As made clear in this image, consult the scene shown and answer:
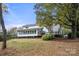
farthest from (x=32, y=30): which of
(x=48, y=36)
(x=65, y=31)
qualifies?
(x=65, y=31)

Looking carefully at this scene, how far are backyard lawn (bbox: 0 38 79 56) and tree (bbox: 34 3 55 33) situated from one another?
0.15 m

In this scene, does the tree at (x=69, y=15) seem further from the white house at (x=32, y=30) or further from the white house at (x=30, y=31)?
the white house at (x=30, y=31)

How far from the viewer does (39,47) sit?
9930 millimetres

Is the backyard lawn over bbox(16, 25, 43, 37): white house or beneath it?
beneath

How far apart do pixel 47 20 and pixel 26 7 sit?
0.25m

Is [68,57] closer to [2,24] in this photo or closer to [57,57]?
[57,57]

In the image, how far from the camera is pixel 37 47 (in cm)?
994

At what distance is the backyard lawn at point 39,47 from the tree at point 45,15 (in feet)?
0.50

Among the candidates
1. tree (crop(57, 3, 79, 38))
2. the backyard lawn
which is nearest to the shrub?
the backyard lawn

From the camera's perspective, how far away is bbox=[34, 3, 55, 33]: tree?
Result: 9.94 m

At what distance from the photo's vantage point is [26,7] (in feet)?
32.5

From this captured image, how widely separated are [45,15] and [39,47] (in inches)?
12.8

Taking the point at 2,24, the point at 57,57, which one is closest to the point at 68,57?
the point at 57,57

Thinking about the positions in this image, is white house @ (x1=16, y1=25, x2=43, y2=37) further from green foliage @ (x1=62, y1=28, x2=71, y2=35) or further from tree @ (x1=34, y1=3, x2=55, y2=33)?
green foliage @ (x1=62, y1=28, x2=71, y2=35)
